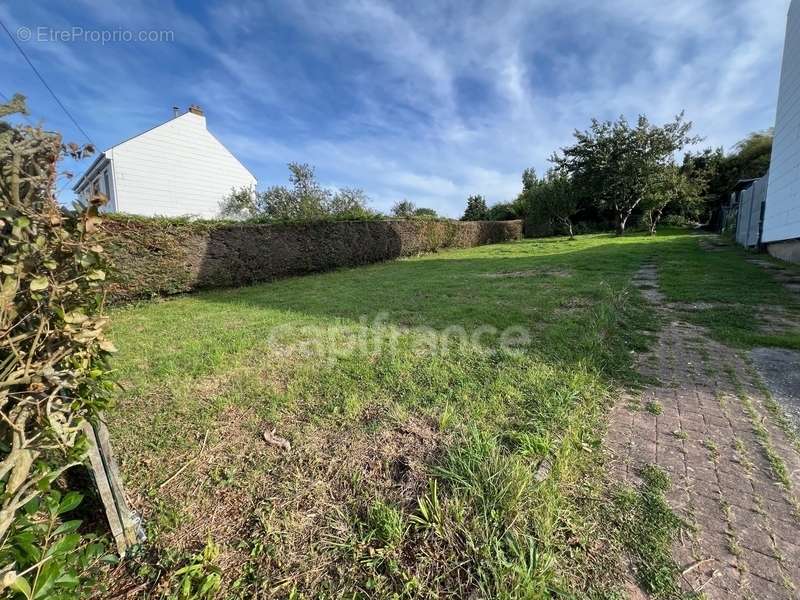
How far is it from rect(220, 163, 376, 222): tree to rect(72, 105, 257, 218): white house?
2.79ft

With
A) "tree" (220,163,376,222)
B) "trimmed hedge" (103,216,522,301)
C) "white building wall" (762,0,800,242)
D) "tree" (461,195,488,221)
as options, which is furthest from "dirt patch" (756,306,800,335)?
"tree" (461,195,488,221)

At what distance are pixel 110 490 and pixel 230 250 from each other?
8.24m

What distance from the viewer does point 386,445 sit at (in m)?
2.06

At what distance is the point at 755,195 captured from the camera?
436 inches

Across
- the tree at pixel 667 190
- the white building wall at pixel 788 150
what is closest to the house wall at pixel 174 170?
the white building wall at pixel 788 150

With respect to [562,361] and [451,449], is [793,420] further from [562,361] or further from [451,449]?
[451,449]

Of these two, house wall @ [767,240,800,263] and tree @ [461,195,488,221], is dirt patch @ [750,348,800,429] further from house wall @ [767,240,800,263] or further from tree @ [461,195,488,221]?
tree @ [461,195,488,221]

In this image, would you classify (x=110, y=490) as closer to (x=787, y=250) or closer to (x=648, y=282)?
(x=648, y=282)

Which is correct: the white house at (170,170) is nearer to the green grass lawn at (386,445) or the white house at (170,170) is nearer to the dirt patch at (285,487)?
the green grass lawn at (386,445)

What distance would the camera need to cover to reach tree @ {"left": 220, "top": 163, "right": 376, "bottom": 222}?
18188 millimetres

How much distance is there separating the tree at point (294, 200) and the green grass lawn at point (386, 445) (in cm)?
1372

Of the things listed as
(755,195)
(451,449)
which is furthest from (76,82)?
(755,195)

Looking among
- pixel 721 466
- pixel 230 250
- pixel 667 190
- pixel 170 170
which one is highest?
pixel 170 170

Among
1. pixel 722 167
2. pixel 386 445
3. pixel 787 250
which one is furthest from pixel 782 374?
pixel 722 167
